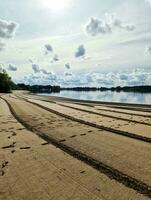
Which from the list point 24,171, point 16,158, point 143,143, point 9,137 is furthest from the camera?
point 9,137

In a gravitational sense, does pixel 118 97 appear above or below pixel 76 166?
below

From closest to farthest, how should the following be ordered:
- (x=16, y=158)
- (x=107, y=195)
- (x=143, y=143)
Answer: (x=107, y=195), (x=16, y=158), (x=143, y=143)

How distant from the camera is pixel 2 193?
5.40 metres

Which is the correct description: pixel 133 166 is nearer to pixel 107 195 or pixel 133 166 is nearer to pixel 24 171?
pixel 107 195

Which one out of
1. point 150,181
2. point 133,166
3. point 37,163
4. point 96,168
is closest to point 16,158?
point 37,163

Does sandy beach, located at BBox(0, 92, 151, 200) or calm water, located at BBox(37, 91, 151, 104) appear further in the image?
calm water, located at BBox(37, 91, 151, 104)

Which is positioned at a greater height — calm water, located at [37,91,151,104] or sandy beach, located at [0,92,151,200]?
sandy beach, located at [0,92,151,200]

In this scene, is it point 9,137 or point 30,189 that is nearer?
point 30,189

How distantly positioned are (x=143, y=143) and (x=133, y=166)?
2837mm

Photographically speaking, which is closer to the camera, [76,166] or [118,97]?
[76,166]

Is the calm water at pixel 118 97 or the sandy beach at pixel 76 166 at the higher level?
the sandy beach at pixel 76 166

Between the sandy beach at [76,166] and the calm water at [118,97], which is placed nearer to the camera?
the sandy beach at [76,166]

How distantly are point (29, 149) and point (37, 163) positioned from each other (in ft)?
5.46

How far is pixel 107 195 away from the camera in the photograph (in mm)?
5109
